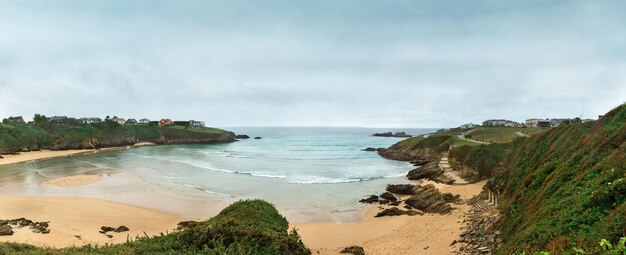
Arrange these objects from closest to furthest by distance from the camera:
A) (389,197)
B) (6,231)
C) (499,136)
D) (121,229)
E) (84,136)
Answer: (6,231) → (121,229) → (389,197) → (499,136) → (84,136)

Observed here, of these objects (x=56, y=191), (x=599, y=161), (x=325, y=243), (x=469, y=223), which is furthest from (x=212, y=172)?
(x=599, y=161)

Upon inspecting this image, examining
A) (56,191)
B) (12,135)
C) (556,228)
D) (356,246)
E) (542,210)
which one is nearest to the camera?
(556,228)

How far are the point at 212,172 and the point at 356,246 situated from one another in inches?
1576

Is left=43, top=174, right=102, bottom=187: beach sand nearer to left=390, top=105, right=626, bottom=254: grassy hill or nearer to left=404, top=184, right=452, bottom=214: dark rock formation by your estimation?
left=404, top=184, right=452, bottom=214: dark rock formation

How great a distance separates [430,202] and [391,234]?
8847mm

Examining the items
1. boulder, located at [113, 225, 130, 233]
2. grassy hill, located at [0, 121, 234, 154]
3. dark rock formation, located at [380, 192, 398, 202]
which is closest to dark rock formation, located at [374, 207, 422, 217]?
dark rock formation, located at [380, 192, 398, 202]

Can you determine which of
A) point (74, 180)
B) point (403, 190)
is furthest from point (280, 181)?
point (74, 180)

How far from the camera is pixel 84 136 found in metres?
106

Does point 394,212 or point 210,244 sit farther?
point 394,212

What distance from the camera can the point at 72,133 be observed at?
106 m

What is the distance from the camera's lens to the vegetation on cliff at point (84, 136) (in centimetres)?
8938

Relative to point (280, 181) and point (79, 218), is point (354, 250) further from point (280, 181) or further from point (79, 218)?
point (280, 181)

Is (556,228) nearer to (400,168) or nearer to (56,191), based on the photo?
(56,191)

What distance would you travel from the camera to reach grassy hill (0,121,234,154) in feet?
292
